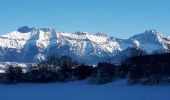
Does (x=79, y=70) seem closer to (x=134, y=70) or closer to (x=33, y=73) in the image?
(x=33, y=73)

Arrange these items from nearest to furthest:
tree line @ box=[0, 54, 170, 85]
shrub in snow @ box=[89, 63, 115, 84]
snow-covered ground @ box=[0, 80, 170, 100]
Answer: snow-covered ground @ box=[0, 80, 170, 100] < tree line @ box=[0, 54, 170, 85] < shrub in snow @ box=[89, 63, 115, 84]

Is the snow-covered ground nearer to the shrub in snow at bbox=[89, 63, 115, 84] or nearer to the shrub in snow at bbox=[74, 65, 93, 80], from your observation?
the shrub in snow at bbox=[89, 63, 115, 84]

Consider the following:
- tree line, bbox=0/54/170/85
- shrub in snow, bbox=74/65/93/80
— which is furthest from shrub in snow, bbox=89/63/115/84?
shrub in snow, bbox=74/65/93/80

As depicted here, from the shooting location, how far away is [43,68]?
134m

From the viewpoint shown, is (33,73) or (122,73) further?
(33,73)

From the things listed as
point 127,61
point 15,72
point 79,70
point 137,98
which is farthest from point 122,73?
point 137,98

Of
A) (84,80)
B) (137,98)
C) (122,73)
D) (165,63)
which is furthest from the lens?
(84,80)

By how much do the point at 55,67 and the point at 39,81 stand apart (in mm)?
7966

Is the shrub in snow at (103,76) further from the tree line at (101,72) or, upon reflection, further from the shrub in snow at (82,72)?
the shrub in snow at (82,72)

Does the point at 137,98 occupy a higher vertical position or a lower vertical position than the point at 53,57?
lower

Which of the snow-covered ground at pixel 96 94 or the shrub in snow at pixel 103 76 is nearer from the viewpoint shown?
the snow-covered ground at pixel 96 94

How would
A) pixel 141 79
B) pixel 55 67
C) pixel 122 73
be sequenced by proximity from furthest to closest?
pixel 55 67
pixel 122 73
pixel 141 79

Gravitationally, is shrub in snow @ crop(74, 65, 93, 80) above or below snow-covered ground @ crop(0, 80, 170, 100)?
above

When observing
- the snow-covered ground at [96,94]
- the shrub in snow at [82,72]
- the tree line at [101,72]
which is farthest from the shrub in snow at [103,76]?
the snow-covered ground at [96,94]
